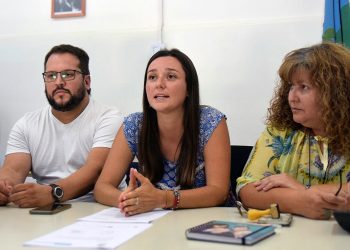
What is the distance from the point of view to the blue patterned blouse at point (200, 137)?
1788 mm

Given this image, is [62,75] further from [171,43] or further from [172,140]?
[171,43]

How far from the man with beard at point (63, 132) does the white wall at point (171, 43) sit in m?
0.78

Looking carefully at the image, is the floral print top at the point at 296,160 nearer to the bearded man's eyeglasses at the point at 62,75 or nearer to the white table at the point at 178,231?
the white table at the point at 178,231

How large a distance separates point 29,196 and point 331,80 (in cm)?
116

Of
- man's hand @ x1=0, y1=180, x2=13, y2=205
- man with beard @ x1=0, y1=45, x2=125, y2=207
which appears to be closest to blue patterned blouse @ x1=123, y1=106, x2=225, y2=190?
man with beard @ x1=0, y1=45, x2=125, y2=207

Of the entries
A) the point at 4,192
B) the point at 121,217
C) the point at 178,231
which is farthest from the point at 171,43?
the point at 178,231

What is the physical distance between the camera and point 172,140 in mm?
1889

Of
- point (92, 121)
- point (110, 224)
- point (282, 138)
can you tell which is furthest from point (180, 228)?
point (92, 121)

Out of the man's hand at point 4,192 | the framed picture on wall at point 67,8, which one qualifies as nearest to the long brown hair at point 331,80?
the man's hand at point 4,192

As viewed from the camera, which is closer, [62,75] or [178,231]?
[178,231]

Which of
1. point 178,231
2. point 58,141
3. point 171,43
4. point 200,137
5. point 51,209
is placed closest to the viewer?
point 178,231

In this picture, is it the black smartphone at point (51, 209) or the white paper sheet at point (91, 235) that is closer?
the white paper sheet at point (91, 235)

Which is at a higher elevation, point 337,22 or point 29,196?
point 337,22

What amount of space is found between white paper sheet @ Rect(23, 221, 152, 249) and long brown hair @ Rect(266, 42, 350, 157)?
77 centimetres
